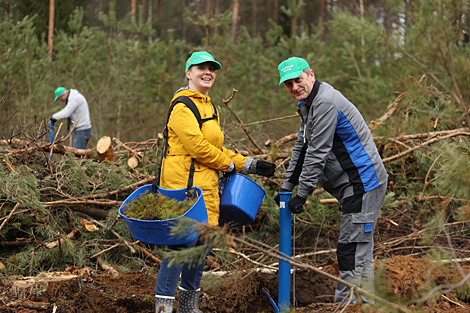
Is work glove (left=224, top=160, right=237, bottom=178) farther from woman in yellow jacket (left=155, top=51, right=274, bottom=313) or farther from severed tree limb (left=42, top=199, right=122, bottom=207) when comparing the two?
severed tree limb (left=42, top=199, right=122, bottom=207)

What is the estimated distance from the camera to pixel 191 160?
2.75 metres

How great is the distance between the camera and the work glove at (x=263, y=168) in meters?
3.08

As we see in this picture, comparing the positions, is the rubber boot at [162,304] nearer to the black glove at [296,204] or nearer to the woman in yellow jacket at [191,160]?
the woman in yellow jacket at [191,160]

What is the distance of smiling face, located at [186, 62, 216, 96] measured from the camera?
9.36 feet

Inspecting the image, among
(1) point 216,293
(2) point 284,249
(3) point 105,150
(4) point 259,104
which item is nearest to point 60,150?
(3) point 105,150

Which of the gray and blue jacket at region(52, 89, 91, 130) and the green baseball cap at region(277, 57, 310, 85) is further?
the gray and blue jacket at region(52, 89, 91, 130)

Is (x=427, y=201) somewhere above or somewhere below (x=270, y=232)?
above

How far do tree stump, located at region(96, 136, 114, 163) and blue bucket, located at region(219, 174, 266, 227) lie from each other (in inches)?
100

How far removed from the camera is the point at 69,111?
733cm

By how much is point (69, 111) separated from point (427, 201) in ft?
20.0

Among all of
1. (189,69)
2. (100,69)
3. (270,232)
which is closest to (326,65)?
(100,69)

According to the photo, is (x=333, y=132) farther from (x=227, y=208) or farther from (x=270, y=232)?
(x=270, y=232)

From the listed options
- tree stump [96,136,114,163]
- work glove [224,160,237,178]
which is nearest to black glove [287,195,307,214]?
work glove [224,160,237,178]

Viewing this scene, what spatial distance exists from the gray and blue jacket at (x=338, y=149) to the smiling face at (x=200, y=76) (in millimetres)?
720
